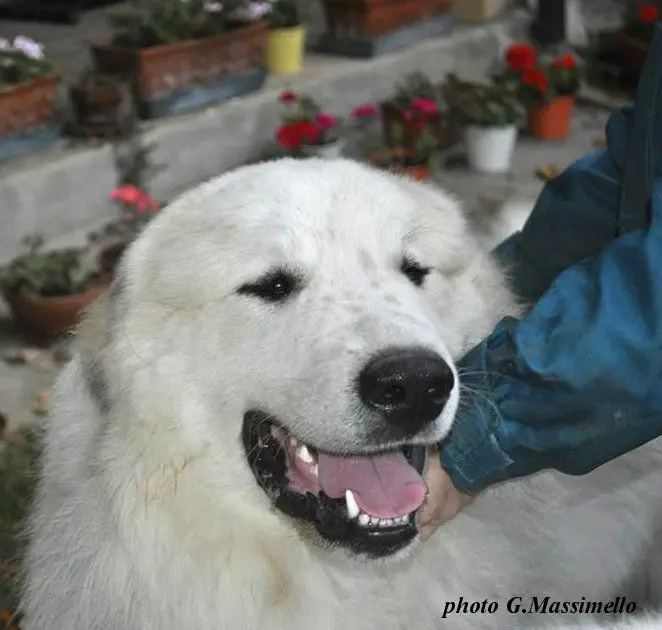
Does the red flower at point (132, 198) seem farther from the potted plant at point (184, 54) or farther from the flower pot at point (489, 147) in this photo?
the flower pot at point (489, 147)

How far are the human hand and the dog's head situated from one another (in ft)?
0.11

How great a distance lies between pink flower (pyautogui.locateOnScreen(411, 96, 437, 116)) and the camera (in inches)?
214

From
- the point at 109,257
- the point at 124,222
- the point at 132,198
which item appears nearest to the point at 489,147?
the point at 124,222

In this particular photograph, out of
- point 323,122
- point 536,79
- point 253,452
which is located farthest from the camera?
point 536,79

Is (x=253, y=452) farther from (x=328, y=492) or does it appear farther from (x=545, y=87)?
(x=545, y=87)

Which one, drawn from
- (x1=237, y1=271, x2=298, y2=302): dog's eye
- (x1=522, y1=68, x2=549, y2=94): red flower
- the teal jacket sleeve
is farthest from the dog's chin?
(x1=522, y1=68, x2=549, y2=94): red flower

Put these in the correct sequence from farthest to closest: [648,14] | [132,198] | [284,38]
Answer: [648,14]
[284,38]
[132,198]

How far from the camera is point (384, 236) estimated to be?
6.07 ft

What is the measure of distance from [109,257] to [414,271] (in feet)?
8.36

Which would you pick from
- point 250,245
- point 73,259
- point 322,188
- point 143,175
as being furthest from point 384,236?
point 143,175

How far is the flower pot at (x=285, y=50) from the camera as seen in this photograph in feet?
19.2

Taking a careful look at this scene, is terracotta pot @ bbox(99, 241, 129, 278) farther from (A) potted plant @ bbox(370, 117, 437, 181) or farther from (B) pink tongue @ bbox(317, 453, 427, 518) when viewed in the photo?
(B) pink tongue @ bbox(317, 453, 427, 518)

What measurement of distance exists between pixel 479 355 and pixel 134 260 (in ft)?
2.31

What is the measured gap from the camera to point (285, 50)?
19.4 feet
